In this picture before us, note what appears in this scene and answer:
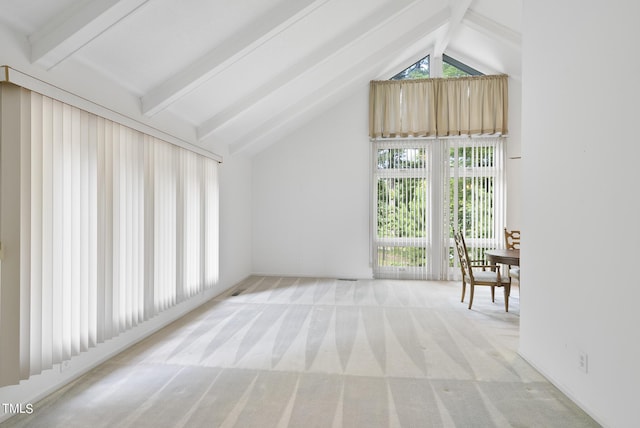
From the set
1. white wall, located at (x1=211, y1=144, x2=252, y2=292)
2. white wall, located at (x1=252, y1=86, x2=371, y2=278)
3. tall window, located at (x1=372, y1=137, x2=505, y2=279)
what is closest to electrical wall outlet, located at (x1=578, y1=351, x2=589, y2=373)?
tall window, located at (x1=372, y1=137, x2=505, y2=279)

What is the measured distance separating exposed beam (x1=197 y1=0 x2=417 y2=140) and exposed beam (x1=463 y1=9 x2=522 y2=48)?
181 cm

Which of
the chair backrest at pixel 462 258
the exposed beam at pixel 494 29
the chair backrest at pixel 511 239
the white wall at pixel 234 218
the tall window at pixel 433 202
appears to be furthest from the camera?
the tall window at pixel 433 202

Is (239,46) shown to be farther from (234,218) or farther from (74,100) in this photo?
(234,218)

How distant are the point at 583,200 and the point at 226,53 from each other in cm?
288

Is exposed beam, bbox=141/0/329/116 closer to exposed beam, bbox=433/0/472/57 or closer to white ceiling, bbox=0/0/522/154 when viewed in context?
white ceiling, bbox=0/0/522/154

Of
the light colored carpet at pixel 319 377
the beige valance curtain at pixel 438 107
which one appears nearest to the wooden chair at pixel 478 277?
the light colored carpet at pixel 319 377

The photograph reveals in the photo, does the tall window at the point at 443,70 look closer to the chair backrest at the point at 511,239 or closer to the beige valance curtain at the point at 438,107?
the beige valance curtain at the point at 438,107

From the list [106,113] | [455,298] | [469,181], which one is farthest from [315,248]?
[106,113]

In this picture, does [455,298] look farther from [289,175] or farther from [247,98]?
[247,98]

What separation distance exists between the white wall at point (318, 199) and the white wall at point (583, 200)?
11.1 ft

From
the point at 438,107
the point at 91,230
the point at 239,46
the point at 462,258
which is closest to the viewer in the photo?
the point at 91,230

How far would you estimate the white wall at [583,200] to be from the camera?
1.67 meters

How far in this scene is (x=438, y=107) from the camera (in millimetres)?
5734

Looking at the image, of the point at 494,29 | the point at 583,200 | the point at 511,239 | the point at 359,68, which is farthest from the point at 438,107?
the point at 583,200
